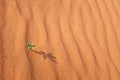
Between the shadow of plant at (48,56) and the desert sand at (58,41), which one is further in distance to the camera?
the shadow of plant at (48,56)

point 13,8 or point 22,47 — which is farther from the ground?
point 13,8

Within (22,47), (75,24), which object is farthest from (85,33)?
(22,47)

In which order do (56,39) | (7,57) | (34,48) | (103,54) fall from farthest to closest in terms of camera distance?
(103,54) < (56,39) < (34,48) < (7,57)

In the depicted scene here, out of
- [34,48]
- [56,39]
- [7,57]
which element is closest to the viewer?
[7,57]

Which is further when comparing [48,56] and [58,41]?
[58,41]

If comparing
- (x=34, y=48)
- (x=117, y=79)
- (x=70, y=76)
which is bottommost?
(x=117, y=79)

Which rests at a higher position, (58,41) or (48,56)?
(58,41)

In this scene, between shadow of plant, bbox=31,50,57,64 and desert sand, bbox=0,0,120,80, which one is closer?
desert sand, bbox=0,0,120,80

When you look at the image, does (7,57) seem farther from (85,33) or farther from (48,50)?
(85,33)
